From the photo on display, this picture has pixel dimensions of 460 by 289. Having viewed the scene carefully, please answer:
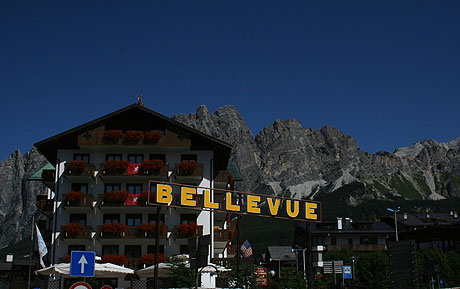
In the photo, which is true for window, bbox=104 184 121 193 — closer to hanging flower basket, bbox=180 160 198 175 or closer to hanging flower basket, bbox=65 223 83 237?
hanging flower basket, bbox=65 223 83 237

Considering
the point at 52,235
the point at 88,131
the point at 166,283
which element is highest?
the point at 88,131

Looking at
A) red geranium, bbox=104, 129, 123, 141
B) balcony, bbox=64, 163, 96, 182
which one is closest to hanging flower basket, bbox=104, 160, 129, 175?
balcony, bbox=64, 163, 96, 182

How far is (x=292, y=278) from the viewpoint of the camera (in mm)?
37469

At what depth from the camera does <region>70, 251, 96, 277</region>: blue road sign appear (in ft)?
49.4

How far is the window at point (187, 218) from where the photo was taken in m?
47.4

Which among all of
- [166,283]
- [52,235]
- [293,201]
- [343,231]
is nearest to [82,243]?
[52,235]

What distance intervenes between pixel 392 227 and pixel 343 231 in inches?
482

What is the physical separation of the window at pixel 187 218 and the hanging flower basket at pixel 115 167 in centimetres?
599

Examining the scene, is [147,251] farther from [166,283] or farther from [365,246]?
[365,246]

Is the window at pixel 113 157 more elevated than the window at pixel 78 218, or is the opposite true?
the window at pixel 113 157

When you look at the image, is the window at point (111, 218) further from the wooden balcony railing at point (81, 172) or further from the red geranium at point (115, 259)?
the red geranium at point (115, 259)

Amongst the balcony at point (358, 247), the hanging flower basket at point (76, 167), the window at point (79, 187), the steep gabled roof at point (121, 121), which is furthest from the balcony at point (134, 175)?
the balcony at point (358, 247)

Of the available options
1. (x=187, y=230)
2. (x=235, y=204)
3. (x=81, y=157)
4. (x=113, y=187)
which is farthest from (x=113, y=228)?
(x=235, y=204)

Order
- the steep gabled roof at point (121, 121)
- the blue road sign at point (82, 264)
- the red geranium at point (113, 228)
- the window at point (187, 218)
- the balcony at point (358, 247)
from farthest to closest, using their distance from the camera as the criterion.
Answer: the balcony at point (358, 247), the steep gabled roof at point (121, 121), the window at point (187, 218), the red geranium at point (113, 228), the blue road sign at point (82, 264)
